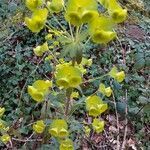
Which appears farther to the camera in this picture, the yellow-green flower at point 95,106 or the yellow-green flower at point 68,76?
the yellow-green flower at point 95,106

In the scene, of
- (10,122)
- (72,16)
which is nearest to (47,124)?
(72,16)

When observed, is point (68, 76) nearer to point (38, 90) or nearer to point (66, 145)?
point (38, 90)

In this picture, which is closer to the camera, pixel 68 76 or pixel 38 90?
pixel 68 76

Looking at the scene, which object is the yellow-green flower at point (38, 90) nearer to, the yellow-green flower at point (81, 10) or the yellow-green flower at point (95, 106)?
the yellow-green flower at point (95, 106)

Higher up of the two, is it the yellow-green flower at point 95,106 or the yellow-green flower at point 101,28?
the yellow-green flower at point 101,28

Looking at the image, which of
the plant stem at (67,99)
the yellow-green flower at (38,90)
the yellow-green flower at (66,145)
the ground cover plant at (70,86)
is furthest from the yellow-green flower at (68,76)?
the yellow-green flower at (66,145)

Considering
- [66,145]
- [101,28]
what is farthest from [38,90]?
[101,28]

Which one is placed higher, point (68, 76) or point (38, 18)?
point (38, 18)

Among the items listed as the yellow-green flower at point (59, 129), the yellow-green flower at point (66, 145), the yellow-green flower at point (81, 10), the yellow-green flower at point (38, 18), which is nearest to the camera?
the yellow-green flower at point (81, 10)

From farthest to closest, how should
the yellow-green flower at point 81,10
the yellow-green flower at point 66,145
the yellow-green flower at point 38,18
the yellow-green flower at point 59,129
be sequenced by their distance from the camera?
1. the yellow-green flower at point 66,145
2. the yellow-green flower at point 59,129
3. the yellow-green flower at point 38,18
4. the yellow-green flower at point 81,10
